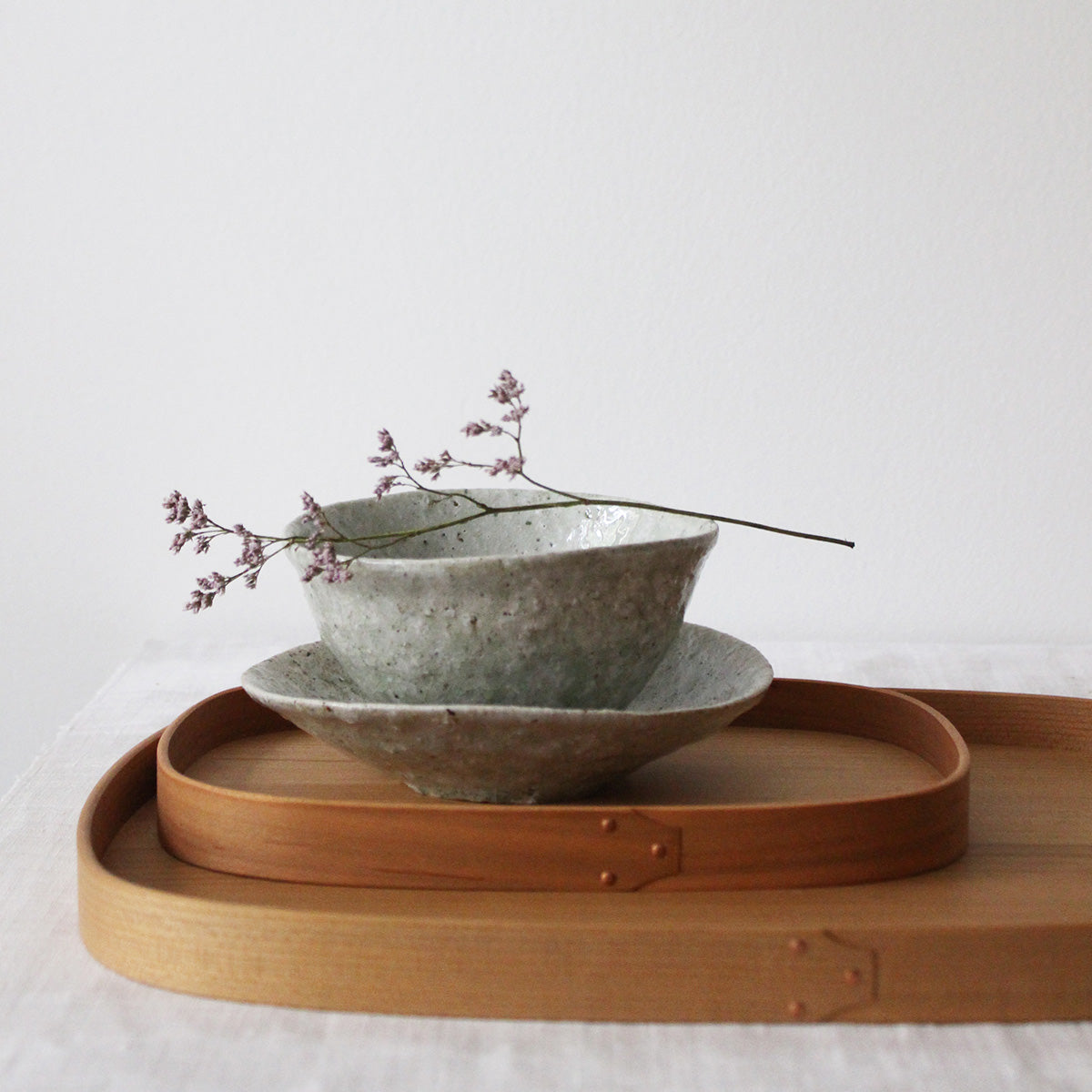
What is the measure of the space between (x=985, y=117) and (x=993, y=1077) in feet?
3.79

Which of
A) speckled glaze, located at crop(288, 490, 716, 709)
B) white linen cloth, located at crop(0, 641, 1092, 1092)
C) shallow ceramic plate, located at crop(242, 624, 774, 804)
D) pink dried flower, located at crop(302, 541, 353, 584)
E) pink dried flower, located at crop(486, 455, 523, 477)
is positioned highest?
pink dried flower, located at crop(486, 455, 523, 477)

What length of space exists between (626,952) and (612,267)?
3.32ft

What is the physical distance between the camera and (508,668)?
2.27ft

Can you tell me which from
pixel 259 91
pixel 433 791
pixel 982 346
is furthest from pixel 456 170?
pixel 433 791

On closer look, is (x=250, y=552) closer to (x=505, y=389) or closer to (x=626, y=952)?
(x=505, y=389)

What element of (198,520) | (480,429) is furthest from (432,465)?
(198,520)

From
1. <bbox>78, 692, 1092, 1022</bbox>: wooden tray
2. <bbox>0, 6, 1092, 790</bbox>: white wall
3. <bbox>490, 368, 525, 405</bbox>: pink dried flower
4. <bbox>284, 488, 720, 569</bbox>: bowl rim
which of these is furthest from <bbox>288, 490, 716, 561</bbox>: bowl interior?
<bbox>0, 6, 1092, 790</bbox>: white wall

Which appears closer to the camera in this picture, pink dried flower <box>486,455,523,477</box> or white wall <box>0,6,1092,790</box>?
pink dried flower <box>486,455,523,477</box>

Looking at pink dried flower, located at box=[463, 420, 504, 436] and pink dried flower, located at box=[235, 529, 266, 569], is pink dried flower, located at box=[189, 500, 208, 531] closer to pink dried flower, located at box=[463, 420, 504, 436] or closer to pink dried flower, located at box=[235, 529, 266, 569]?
pink dried flower, located at box=[235, 529, 266, 569]

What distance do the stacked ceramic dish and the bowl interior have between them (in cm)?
10

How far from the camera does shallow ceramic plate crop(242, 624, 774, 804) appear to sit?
0.65 m

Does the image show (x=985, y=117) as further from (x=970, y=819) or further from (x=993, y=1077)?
(x=993, y=1077)

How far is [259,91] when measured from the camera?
147cm

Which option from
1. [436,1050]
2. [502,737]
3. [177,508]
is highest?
[177,508]
